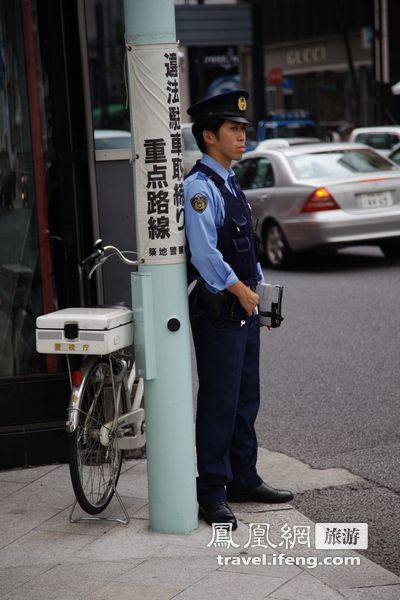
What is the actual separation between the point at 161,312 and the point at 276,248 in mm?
9695

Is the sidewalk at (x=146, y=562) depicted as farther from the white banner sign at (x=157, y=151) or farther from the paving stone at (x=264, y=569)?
the white banner sign at (x=157, y=151)

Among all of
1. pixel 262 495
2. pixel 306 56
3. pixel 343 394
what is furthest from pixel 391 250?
pixel 306 56

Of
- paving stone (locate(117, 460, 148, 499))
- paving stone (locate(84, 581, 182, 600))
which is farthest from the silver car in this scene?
paving stone (locate(84, 581, 182, 600))

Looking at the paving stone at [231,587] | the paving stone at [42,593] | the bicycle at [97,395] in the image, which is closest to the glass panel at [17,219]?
the bicycle at [97,395]

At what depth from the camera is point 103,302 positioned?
20.6 feet

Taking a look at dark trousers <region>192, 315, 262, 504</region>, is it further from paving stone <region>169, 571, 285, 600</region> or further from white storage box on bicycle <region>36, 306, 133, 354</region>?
paving stone <region>169, 571, 285, 600</region>

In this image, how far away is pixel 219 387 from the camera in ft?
16.4

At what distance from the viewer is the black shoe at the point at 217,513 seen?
4.96m

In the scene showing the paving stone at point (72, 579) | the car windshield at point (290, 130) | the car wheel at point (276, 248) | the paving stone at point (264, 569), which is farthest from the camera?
the car windshield at point (290, 130)

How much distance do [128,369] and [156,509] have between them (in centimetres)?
92

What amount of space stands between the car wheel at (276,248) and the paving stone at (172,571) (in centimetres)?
977

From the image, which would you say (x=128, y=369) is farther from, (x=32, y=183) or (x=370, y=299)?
(x=370, y=299)

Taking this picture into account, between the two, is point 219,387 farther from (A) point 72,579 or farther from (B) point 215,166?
(A) point 72,579

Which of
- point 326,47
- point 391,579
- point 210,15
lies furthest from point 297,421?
point 326,47
